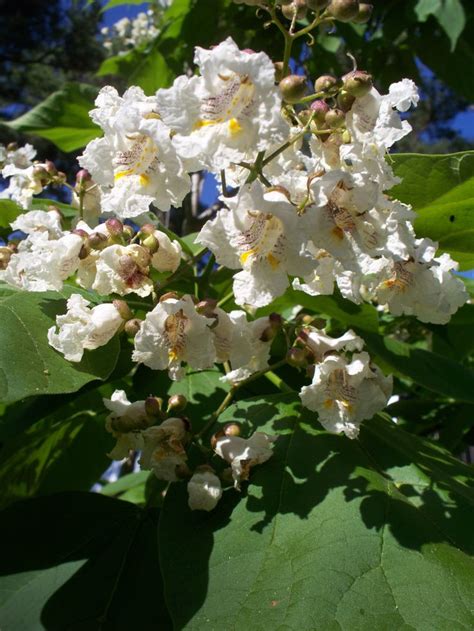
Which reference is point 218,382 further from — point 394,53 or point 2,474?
point 394,53

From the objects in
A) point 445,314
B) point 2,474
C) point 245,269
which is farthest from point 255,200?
point 2,474

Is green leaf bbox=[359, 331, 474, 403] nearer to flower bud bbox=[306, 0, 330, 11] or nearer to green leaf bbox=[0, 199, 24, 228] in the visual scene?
flower bud bbox=[306, 0, 330, 11]

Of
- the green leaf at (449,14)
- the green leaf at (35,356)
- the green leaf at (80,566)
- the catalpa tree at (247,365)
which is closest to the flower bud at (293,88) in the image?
the catalpa tree at (247,365)

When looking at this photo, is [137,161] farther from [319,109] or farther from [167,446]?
[167,446]

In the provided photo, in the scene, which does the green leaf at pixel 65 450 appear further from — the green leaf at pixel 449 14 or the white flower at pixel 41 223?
the green leaf at pixel 449 14

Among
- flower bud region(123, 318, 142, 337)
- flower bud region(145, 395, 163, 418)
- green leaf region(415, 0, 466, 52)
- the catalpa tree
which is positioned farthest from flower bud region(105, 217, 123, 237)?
green leaf region(415, 0, 466, 52)

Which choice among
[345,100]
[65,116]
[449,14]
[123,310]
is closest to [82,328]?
[123,310]
